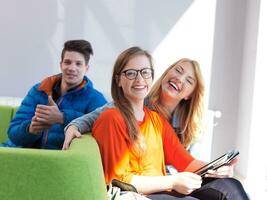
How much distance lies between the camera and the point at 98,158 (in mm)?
1750

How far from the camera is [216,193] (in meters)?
2.04

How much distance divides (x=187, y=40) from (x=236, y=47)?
48 cm

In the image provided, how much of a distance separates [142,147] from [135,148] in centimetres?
5

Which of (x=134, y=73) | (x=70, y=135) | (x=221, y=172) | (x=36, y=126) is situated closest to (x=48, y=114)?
(x=36, y=126)

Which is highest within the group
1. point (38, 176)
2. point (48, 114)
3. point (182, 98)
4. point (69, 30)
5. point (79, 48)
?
point (69, 30)

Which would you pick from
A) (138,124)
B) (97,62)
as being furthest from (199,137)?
(97,62)

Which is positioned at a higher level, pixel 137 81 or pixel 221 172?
pixel 137 81

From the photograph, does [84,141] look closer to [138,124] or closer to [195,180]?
[138,124]

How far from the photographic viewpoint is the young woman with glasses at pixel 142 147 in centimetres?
194

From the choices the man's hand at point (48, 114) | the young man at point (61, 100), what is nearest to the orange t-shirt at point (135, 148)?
the man's hand at point (48, 114)

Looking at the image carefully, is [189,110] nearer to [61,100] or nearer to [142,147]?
[142,147]

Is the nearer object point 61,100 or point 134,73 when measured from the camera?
point 134,73

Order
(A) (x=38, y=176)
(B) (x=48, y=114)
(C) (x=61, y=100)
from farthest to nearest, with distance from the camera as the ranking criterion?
1. (C) (x=61, y=100)
2. (B) (x=48, y=114)
3. (A) (x=38, y=176)

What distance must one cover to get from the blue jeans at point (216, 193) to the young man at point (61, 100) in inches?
28.6
